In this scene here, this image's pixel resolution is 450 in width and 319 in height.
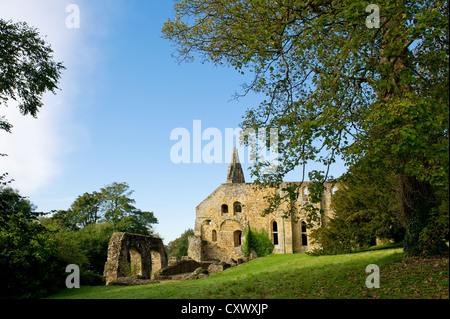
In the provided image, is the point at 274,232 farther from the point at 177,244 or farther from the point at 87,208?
the point at 177,244

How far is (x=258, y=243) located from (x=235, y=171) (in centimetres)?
1522

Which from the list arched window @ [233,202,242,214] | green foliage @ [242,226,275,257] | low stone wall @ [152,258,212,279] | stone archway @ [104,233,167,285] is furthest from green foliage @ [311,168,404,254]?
arched window @ [233,202,242,214]

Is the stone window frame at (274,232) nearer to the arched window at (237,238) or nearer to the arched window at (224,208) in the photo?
the arched window at (237,238)

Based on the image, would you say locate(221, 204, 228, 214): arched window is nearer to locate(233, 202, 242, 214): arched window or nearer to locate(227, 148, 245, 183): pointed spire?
locate(233, 202, 242, 214): arched window

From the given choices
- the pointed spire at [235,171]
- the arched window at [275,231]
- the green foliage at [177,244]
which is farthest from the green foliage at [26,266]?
the green foliage at [177,244]

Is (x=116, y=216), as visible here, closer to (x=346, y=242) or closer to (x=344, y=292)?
(x=346, y=242)

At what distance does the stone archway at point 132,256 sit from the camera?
63.8 ft

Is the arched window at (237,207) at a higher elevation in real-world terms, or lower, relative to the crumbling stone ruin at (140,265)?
higher

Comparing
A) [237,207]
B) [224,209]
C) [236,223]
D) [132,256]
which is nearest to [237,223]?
[236,223]

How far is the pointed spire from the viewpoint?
146ft

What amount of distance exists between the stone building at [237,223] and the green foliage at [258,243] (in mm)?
527
